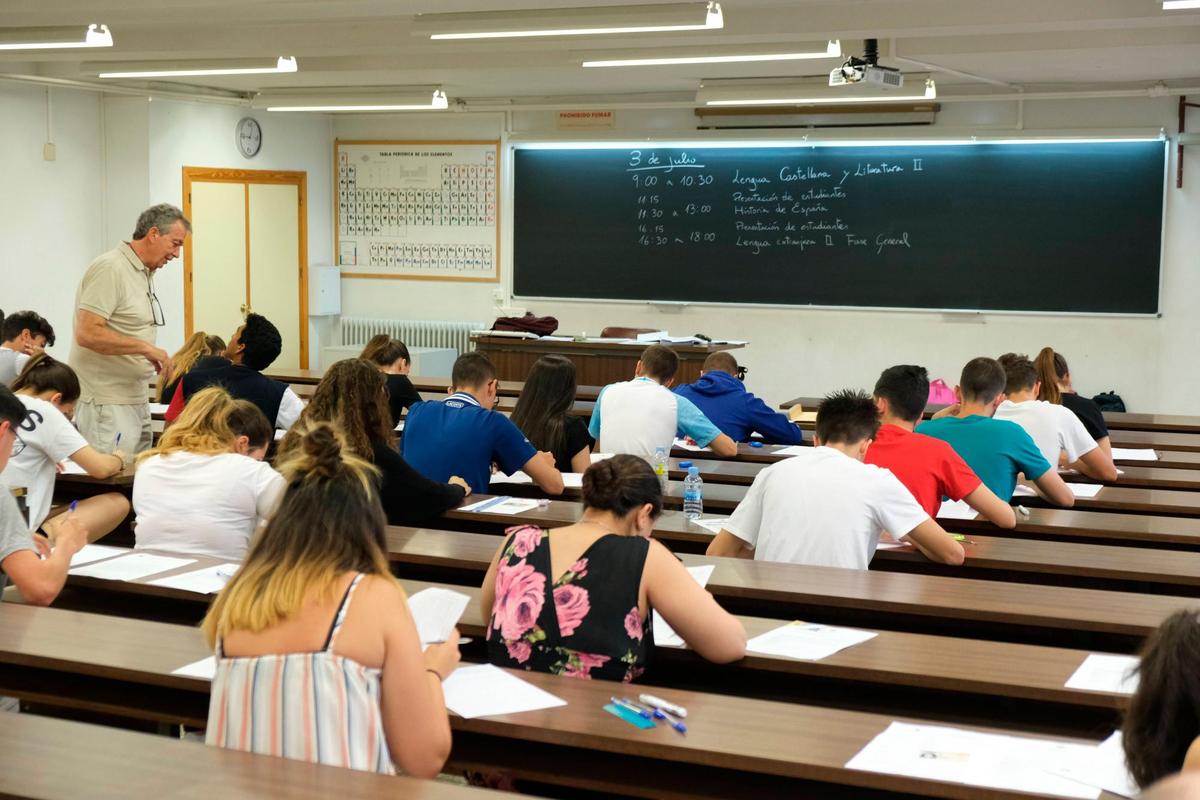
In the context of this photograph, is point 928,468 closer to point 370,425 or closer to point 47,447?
point 370,425

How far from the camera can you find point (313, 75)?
9.96 m

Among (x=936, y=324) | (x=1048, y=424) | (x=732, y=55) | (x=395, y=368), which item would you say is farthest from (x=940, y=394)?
(x=395, y=368)

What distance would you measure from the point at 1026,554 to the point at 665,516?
1.23m

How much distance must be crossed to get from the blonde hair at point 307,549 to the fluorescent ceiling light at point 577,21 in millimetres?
4353

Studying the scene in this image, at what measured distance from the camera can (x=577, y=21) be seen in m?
6.45

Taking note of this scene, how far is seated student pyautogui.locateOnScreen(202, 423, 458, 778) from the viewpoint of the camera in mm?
2158

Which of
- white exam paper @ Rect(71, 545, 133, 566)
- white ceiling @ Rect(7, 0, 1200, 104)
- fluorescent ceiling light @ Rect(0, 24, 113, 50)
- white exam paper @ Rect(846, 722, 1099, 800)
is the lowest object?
white exam paper @ Rect(846, 722, 1099, 800)

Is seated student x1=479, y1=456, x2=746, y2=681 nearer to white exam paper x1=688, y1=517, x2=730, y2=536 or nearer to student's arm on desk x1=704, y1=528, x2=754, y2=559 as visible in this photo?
student's arm on desk x1=704, y1=528, x2=754, y2=559

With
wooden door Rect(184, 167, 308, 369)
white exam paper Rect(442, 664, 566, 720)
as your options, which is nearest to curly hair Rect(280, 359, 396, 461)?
white exam paper Rect(442, 664, 566, 720)

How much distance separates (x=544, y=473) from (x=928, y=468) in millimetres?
1466

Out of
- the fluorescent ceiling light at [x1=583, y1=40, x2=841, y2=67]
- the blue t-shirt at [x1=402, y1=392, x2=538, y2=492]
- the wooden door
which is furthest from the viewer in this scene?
the wooden door

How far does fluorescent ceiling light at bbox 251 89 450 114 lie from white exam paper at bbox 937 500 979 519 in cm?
592

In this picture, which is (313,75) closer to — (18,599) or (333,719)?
(18,599)

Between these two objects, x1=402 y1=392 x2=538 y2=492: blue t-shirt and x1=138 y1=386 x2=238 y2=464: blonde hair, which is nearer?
x1=138 y1=386 x2=238 y2=464: blonde hair
